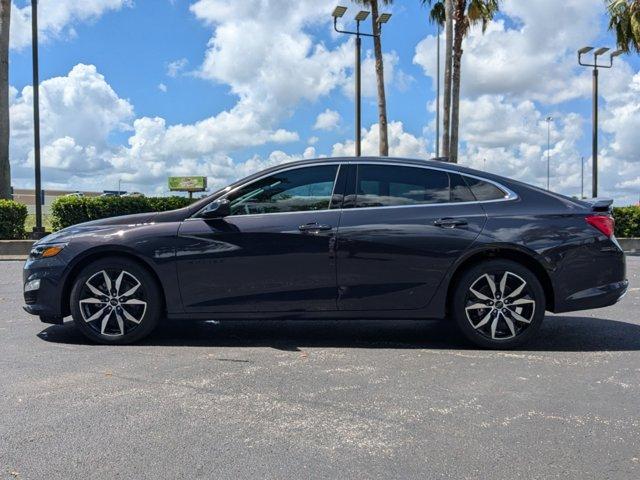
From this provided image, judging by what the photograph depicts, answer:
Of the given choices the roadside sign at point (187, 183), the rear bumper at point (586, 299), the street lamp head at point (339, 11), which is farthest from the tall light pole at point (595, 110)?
the roadside sign at point (187, 183)

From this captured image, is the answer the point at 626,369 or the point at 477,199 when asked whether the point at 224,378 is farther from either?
the point at 626,369

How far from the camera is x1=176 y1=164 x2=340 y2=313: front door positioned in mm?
4934

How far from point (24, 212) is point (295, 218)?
13.4m

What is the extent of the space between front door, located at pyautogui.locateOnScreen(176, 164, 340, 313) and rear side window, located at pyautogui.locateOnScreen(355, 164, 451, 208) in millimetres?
373

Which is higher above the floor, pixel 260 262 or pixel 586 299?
pixel 260 262

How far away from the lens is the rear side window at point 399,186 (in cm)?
508

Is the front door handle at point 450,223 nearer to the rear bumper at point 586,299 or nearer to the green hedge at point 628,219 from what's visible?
the rear bumper at point 586,299

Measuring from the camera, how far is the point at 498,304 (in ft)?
16.4

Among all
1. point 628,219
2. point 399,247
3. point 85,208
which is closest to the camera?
point 399,247

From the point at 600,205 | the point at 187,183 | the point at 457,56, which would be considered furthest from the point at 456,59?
the point at 187,183

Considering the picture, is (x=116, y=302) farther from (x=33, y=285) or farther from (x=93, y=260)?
(x=33, y=285)

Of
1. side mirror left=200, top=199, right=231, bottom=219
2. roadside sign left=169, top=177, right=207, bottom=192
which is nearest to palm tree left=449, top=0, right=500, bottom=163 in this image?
side mirror left=200, top=199, right=231, bottom=219

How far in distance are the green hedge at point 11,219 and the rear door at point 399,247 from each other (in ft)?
44.2

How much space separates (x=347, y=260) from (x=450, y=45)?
15286 millimetres
